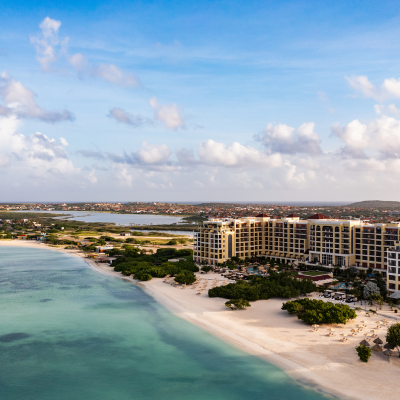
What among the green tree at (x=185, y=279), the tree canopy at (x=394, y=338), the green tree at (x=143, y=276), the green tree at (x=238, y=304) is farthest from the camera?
the green tree at (x=143, y=276)

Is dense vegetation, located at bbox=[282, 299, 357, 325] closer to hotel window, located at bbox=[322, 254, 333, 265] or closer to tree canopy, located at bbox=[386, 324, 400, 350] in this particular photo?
tree canopy, located at bbox=[386, 324, 400, 350]

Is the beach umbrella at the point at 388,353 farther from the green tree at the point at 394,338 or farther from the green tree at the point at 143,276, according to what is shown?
the green tree at the point at 143,276

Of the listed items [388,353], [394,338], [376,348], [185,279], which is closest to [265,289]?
[185,279]

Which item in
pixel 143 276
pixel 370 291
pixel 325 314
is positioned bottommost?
pixel 143 276

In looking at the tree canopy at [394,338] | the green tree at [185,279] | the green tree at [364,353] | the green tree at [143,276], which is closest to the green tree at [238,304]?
the green tree at [185,279]

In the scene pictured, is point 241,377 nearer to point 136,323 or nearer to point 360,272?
point 136,323

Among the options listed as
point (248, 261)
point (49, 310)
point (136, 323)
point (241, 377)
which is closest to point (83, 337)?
point (136, 323)

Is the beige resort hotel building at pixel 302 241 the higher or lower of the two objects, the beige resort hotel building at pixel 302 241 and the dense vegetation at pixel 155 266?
the higher

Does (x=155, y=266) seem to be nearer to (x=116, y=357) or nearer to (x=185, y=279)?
(x=185, y=279)
